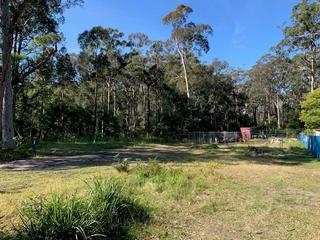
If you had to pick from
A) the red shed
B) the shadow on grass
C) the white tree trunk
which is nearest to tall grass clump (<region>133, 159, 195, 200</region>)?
the shadow on grass

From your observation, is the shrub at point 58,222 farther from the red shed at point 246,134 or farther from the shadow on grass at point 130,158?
the red shed at point 246,134

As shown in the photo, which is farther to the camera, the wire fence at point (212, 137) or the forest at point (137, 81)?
the wire fence at point (212, 137)

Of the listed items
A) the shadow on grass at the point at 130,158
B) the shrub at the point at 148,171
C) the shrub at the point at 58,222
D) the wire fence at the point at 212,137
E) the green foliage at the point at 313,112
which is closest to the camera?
the shrub at the point at 58,222

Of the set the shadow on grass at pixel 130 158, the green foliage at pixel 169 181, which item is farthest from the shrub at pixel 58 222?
the shadow on grass at pixel 130 158

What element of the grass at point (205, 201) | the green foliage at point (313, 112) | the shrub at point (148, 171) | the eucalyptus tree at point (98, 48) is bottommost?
the grass at point (205, 201)

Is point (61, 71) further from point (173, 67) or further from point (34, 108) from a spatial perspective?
point (173, 67)

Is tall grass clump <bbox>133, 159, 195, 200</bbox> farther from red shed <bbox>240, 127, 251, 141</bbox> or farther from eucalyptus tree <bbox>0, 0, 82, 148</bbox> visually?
red shed <bbox>240, 127, 251, 141</bbox>

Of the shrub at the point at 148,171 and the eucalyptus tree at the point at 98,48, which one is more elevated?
the eucalyptus tree at the point at 98,48

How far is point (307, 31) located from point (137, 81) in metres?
19.9

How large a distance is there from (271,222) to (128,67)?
33.4 meters

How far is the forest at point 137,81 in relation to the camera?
83.1 ft

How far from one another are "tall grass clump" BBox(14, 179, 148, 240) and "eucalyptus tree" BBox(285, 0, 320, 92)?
3048 centimetres

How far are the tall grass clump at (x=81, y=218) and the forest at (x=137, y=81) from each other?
49.5ft

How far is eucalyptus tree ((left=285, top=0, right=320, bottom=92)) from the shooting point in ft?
99.0
